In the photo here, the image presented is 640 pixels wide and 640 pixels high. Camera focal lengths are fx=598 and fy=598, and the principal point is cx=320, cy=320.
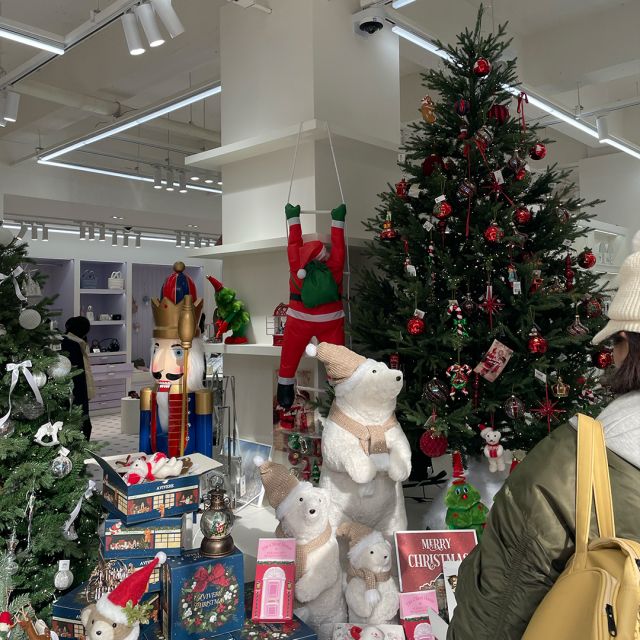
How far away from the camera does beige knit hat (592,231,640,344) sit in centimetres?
103

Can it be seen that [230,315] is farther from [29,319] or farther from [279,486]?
[279,486]

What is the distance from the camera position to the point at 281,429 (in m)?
3.36

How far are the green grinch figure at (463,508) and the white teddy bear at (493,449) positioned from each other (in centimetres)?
15

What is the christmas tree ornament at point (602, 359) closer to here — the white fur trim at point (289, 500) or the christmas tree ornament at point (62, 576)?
the white fur trim at point (289, 500)

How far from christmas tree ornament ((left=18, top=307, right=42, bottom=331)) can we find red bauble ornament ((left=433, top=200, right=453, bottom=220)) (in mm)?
1672

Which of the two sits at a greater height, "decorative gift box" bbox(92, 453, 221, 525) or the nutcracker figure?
the nutcracker figure

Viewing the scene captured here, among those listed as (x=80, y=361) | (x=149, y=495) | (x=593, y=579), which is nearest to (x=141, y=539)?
(x=149, y=495)

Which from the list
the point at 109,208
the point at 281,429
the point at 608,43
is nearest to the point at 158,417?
the point at 281,429

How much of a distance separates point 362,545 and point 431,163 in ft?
5.50

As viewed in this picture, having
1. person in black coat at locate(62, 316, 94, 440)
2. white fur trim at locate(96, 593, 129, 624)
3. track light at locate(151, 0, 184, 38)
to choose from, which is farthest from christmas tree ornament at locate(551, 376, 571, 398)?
person in black coat at locate(62, 316, 94, 440)

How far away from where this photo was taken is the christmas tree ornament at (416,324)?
2.46 metres

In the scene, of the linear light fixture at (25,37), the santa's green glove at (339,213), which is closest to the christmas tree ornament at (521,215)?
the santa's green glove at (339,213)

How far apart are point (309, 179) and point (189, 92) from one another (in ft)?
7.12

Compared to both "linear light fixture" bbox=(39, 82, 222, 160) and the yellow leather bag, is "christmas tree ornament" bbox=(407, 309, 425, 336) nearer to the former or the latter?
the yellow leather bag
